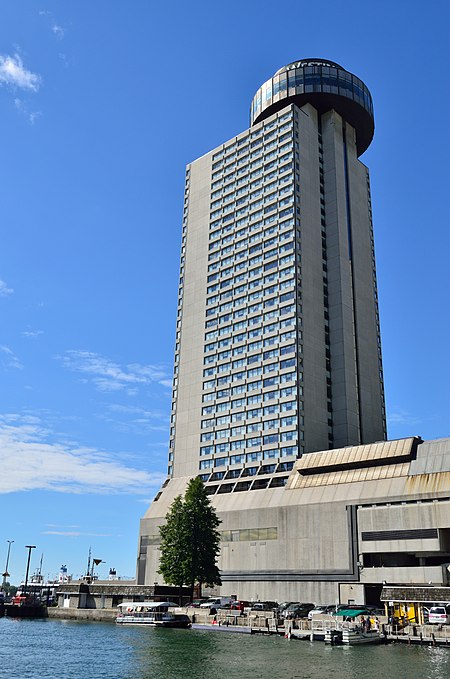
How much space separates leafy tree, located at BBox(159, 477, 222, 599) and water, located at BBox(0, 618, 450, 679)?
21244mm

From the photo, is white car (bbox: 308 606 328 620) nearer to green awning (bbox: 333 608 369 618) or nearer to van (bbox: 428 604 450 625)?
green awning (bbox: 333 608 369 618)

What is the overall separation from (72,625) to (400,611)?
55.6 metres

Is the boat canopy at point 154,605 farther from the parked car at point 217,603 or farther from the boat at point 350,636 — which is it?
the boat at point 350,636

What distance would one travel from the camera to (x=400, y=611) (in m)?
84.4

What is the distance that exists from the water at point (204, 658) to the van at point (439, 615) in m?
5.19

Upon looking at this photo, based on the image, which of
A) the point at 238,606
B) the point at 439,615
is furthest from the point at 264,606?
the point at 439,615

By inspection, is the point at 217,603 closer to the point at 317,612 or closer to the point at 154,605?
the point at 154,605

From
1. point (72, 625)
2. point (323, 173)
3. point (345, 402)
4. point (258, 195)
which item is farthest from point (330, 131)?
point (72, 625)

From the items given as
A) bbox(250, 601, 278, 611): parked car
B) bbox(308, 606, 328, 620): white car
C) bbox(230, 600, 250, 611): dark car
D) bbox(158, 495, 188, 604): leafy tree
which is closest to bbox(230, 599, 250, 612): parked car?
bbox(230, 600, 250, 611): dark car

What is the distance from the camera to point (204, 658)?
64.3 metres

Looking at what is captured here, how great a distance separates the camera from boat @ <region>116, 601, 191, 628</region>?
3888 inches

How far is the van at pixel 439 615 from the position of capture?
2968 inches

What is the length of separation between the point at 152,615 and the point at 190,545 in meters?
14.0

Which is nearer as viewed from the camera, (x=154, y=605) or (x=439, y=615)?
(x=439, y=615)
